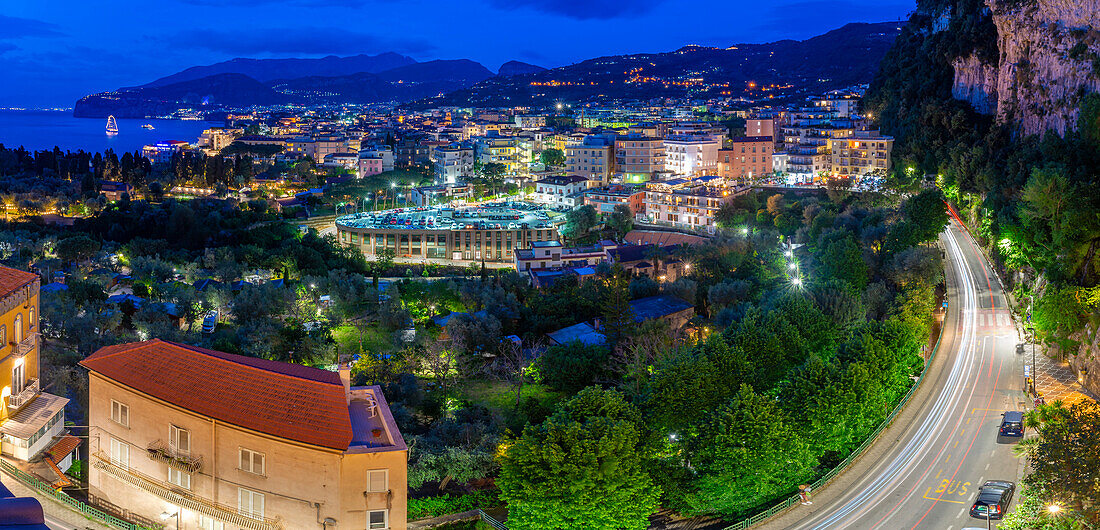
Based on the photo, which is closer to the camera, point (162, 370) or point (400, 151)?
point (162, 370)

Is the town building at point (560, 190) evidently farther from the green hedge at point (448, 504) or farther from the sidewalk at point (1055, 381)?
the green hedge at point (448, 504)

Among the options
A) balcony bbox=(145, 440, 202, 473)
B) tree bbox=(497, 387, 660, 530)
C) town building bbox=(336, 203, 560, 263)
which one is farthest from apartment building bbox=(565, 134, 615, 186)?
balcony bbox=(145, 440, 202, 473)

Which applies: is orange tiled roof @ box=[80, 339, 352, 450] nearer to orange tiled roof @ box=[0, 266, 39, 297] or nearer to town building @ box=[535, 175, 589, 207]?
orange tiled roof @ box=[0, 266, 39, 297]

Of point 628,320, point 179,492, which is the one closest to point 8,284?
point 179,492

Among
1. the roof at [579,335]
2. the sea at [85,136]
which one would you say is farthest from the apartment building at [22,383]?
the sea at [85,136]

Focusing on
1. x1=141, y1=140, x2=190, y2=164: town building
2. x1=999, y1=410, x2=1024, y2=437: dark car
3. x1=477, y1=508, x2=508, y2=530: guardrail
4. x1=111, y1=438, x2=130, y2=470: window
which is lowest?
x1=477, y1=508, x2=508, y2=530: guardrail

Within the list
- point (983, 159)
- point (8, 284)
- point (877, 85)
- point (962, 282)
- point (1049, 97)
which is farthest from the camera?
point (877, 85)

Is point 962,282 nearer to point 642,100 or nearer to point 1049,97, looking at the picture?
point 1049,97
